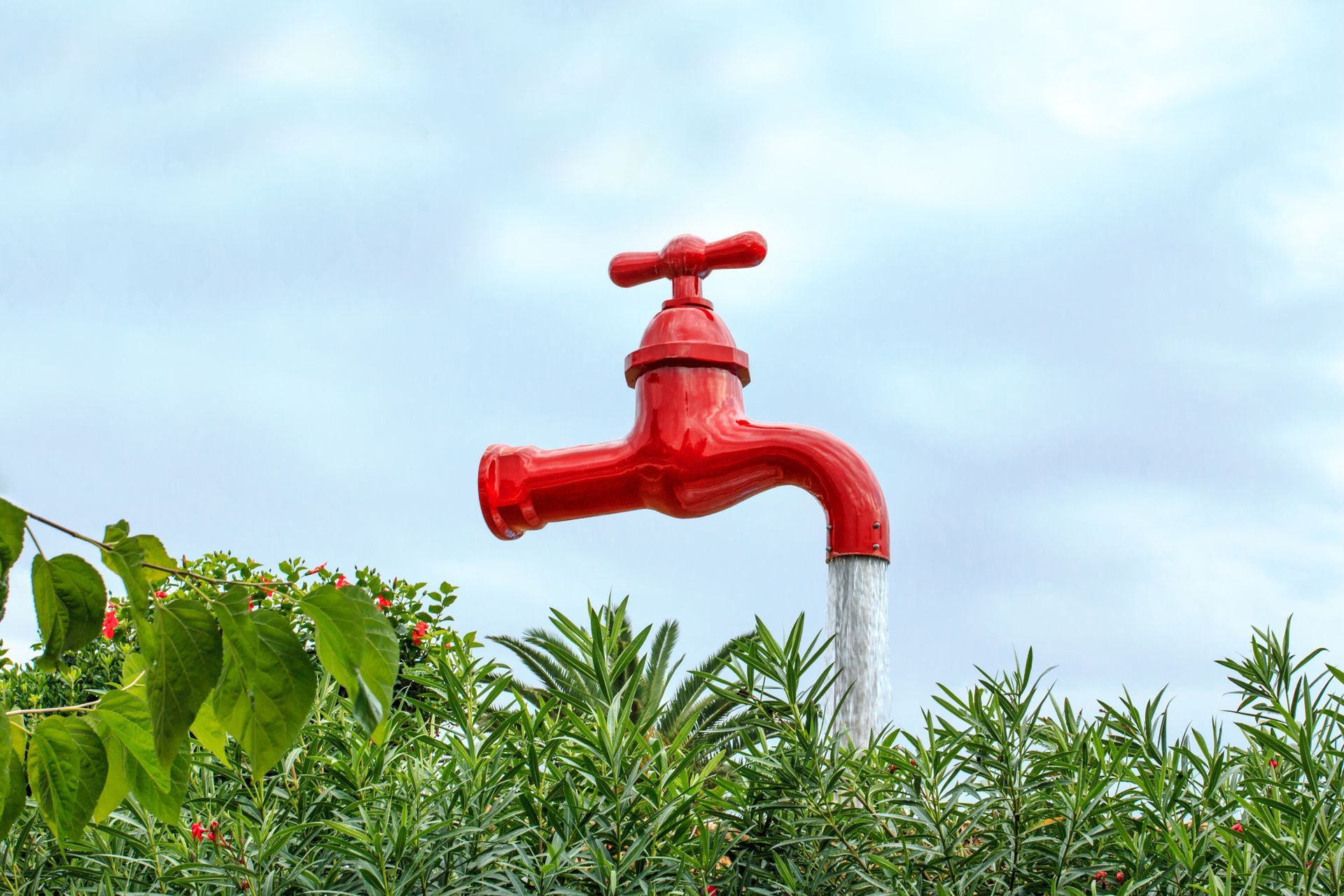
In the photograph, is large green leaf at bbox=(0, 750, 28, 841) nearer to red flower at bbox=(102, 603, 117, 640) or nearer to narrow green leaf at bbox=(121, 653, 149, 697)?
narrow green leaf at bbox=(121, 653, 149, 697)

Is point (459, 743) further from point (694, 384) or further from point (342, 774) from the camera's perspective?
point (694, 384)

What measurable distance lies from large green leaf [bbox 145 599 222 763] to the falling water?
155 centimetres

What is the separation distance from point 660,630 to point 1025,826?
811 cm

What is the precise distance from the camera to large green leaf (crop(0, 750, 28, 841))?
120cm

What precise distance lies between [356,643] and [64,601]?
0.31 meters

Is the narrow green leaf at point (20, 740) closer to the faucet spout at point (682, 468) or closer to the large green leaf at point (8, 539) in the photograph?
the large green leaf at point (8, 539)

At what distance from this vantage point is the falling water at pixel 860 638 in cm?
248

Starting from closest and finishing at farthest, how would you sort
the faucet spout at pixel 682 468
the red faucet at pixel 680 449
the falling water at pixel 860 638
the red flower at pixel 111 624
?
the falling water at pixel 860 638 → the faucet spout at pixel 682 468 → the red faucet at pixel 680 449 → the red flower at pixel 111 624

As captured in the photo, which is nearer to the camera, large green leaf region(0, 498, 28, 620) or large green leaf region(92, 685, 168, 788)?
large green leaf region(0, 498, 28, 620)

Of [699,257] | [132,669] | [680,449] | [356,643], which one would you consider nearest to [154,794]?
[132,669]

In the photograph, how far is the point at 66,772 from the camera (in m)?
1.24

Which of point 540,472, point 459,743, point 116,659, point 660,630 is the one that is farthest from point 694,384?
point 660,630

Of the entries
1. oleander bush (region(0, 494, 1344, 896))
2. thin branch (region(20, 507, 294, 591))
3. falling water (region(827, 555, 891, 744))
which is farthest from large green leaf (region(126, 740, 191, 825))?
falling water (region(827, 555, 891, 744))

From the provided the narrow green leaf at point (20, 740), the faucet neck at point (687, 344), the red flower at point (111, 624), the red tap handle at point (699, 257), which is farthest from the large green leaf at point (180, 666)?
the red flower at point (111, 624)
